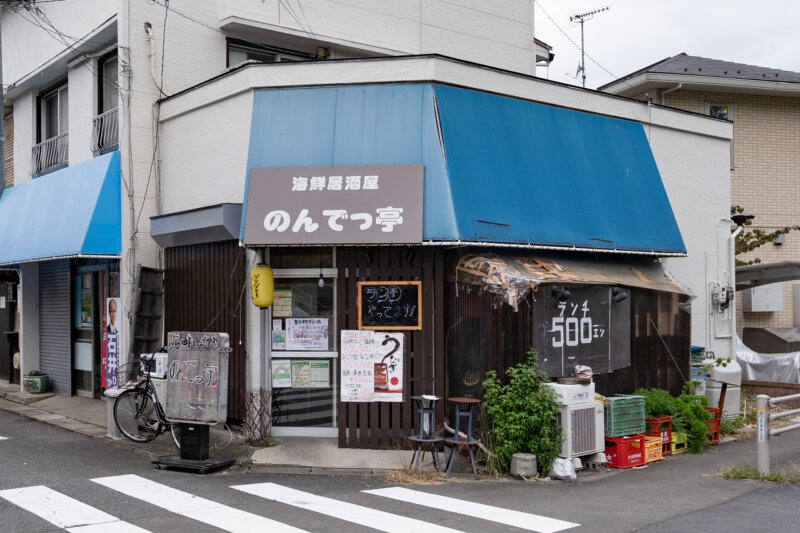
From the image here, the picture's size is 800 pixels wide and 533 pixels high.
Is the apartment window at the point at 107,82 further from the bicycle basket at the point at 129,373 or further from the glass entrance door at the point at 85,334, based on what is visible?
the bicycle basket at the point at 129,373

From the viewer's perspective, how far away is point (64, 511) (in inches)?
308

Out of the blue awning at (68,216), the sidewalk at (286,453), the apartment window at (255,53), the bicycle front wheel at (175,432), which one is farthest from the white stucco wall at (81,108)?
the bicycle front wheel at (175,432)

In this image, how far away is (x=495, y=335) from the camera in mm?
10570

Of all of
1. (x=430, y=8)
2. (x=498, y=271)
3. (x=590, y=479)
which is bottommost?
(x=590, y=479)

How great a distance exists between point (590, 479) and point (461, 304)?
2.97 metres

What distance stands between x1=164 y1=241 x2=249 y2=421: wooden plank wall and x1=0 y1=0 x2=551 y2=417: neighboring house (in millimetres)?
72

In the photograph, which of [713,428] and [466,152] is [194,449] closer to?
[466,152]

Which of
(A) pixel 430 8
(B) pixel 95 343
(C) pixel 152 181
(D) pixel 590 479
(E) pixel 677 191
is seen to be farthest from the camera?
(A) pixel 430 8

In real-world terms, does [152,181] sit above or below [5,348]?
above

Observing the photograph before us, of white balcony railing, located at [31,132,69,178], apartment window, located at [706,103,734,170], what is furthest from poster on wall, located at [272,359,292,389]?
apartment window, located at [706,103,734,170]

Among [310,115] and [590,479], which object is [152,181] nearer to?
[310,115]

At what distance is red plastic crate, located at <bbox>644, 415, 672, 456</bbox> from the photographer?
11656 millimetres

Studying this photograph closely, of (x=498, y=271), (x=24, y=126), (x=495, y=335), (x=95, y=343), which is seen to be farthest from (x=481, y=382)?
(x=24, y=126)

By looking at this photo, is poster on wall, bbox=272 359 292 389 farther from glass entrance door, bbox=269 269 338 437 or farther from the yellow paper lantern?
the yellow paper lantern
